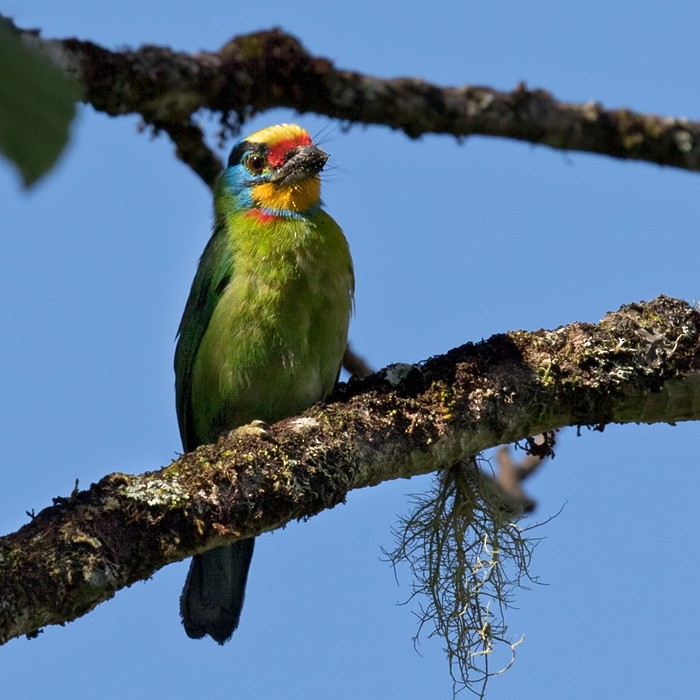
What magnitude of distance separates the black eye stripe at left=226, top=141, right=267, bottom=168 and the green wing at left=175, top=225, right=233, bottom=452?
347 mm

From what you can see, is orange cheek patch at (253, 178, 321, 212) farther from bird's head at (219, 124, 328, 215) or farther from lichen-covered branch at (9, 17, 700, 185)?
lichen-covered branch at (9, 17, 700, 185)

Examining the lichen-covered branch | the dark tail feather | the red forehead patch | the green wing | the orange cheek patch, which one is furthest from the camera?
the red forehead patch

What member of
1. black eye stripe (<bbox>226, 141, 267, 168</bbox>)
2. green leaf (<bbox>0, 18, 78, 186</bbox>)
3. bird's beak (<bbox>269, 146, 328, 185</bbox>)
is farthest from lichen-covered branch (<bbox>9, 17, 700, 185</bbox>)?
green leaf (<bbox>0, 18, 78, 186</bbox>)

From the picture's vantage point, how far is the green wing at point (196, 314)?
415 centimetres

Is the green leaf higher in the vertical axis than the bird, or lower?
lower

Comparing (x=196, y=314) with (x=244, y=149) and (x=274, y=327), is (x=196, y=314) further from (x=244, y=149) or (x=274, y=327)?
(x=244, y=149)

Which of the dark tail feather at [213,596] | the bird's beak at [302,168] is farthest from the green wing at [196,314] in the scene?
the dark tail feather at [213,596]

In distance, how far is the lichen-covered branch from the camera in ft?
11.3

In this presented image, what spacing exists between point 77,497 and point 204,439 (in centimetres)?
190

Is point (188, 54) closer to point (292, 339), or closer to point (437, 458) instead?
point (292, 339)

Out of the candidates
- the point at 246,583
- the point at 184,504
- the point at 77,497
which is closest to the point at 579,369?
the point at 184,504

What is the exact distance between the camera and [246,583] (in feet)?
13.3

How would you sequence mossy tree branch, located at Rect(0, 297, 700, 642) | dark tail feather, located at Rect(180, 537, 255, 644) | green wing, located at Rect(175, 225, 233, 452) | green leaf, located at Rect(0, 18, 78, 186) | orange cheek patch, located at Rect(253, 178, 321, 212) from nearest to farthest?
1. green leaf, located at Rect(0, 18, 78, 186)
2. mossy tree branch, located at Rect(0, 297, 700, 642)
3. dark tail feather, located at Rect(180, 537, 255, 644)
4. green wing, located at Rect(175, 225, 233, 452)
5. orange cheek patch, located at Rect(253, 178, 321, 212)

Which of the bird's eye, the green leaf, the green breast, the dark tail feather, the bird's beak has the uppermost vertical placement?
the bird's eye
